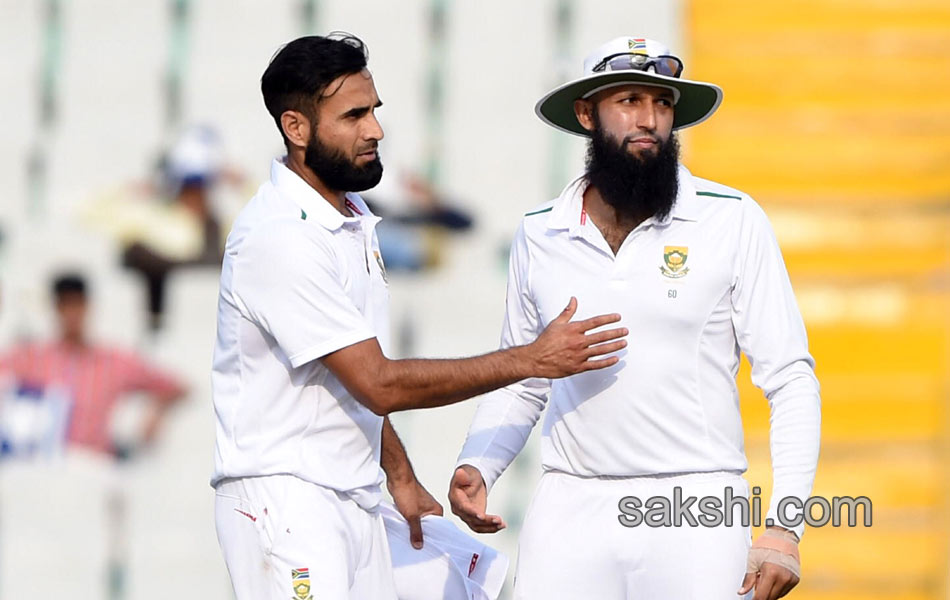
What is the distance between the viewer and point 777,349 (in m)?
3.13

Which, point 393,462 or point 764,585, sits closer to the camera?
point 764,585

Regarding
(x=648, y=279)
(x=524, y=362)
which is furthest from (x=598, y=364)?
(x=648, y=279)

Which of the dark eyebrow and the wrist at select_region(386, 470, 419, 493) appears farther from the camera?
the wrist at select_region(386, 470, 419, 493)

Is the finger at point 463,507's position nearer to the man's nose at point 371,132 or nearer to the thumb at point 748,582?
the thumb at point 748,582

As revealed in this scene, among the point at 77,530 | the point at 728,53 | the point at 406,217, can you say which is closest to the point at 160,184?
the point at 406,217

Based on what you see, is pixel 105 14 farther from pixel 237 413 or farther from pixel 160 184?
pixel 237 413

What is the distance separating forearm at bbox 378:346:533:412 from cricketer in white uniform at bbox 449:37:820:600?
0.25 m

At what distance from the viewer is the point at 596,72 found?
10.8ft

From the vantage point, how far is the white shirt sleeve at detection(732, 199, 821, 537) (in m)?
3.06

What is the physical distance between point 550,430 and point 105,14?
4.67 metres

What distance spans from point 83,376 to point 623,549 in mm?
3587

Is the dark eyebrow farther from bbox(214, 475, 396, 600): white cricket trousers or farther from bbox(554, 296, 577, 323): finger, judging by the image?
bbox(214, 475, 396, 600): white cricket trousers

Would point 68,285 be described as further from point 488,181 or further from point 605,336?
point 605,336

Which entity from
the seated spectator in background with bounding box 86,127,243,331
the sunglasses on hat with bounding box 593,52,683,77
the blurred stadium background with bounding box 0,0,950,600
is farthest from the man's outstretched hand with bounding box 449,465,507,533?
the seated spectator in background with bounding box 86,127,243,331
